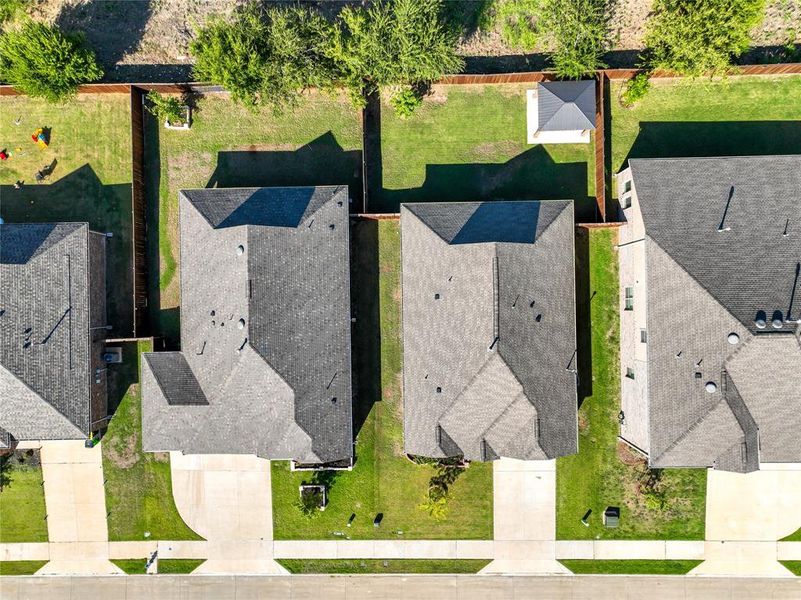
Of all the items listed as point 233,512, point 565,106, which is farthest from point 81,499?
point 565,106

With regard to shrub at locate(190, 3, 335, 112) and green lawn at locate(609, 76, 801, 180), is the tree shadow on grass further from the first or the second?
shrub at locate(190, 3, 335, 112)

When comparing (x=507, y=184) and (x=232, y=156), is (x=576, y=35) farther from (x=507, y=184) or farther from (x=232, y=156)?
(x=232, y=156)

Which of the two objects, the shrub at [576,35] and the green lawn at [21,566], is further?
the green lawn at [21,566]

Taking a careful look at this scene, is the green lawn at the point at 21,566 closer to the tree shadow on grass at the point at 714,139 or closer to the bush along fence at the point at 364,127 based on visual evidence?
the bush along fence at the point at 364,127

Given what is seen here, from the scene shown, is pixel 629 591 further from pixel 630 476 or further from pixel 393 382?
pixel 393 382

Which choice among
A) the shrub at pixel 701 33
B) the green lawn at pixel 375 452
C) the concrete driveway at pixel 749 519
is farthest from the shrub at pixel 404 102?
the concrete driveway at pixel 749 519

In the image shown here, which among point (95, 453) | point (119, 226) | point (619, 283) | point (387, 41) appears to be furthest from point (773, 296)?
point (95, 453)
